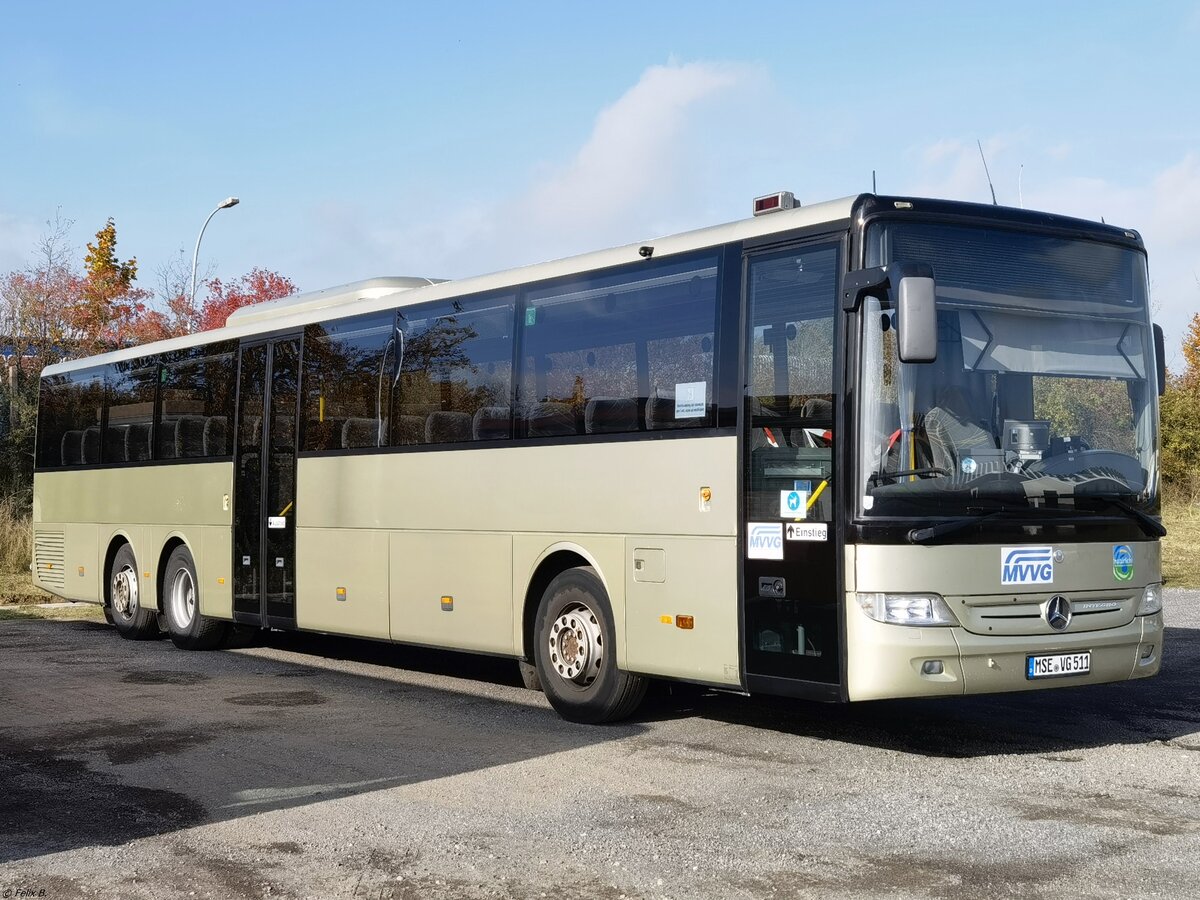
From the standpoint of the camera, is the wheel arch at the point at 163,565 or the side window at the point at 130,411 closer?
the wheel arch at the point at 163,565

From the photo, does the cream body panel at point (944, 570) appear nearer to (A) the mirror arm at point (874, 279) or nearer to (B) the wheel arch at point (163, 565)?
(A) the mirror arm at point (874, 279)

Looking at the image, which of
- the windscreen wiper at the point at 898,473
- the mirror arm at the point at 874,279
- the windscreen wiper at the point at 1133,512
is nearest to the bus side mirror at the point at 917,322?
the mirror arm at the point at 874,279

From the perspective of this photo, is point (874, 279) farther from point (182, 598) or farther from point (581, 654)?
point (182, 598)

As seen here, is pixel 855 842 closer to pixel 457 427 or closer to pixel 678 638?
pixel 678 638

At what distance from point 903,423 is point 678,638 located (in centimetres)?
227

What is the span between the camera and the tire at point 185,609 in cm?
1630

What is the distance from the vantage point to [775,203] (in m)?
9.81

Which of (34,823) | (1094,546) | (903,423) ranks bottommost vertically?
(34,823)

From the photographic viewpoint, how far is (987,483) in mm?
8758

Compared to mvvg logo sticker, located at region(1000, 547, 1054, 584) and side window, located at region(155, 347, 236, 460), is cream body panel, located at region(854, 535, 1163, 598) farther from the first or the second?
side window, located at region(155, 347, 236, 460)

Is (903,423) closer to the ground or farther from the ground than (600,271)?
closer to the ground

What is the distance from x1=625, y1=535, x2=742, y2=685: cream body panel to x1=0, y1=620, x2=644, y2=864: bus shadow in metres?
0.69

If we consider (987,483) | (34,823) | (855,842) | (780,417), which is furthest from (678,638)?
(34,823)

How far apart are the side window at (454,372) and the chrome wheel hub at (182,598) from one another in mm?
4829
